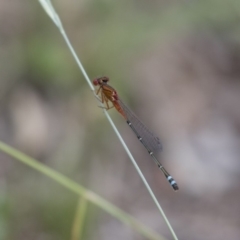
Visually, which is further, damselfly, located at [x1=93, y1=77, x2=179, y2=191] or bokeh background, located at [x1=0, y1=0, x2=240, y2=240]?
bokeh background, located at [x1=0, y1=0, x2=240, y2=240]

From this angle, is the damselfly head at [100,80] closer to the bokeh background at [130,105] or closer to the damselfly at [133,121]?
the damselfly at [133,121]

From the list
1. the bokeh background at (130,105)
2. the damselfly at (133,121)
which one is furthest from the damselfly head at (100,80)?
the bokeh background at (130,105)

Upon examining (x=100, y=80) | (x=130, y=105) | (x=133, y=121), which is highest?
(x=130, y=105)

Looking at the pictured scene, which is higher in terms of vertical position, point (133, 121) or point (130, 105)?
point (130, 105)

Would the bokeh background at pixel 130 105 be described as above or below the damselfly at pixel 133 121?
above

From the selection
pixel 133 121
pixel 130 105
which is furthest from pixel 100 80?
pixel 130 105

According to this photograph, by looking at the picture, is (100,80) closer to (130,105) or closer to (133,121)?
(133,121)

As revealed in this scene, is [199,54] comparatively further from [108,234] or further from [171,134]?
[108,234]

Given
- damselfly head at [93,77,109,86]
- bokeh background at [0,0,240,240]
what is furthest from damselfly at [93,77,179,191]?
bokeh background at [0,0,240,240]

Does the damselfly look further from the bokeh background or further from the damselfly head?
the bokeh background
